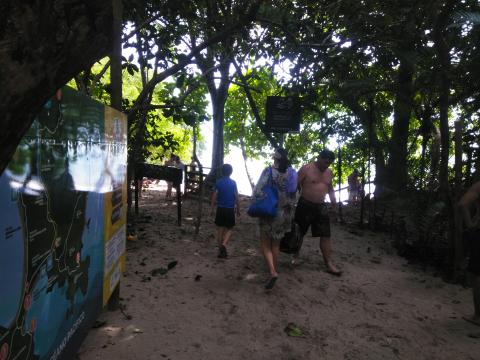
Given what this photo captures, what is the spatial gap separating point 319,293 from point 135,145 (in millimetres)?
4543

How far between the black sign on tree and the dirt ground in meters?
2.17

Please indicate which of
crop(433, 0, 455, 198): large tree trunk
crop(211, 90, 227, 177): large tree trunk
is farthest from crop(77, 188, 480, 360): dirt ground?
crop(211, 90, 227, 177): large tree trunk

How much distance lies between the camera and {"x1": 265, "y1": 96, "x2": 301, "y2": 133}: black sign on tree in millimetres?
7711

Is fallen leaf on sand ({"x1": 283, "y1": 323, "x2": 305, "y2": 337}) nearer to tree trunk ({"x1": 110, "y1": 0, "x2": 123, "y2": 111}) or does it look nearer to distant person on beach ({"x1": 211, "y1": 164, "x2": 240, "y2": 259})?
distant person on beach ({"x1": 211, "y1": 164, "x2": 240, "y2": 259})

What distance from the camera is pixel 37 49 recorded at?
1062mm

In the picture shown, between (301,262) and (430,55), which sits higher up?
(430,55)

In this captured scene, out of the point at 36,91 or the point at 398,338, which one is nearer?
the point at 36,91

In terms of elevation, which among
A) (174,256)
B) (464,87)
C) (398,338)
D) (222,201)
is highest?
(464,87)

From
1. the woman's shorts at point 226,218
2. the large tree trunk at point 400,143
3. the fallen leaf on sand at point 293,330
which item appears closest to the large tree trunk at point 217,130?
the large tree trunk at point 400,143

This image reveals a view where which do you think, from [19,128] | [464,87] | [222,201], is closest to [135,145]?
[222,201]

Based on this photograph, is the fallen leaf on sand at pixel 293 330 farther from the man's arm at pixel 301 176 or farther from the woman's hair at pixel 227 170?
the woman's hair at pixel 227 170

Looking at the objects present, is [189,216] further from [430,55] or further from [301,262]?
[430,55]

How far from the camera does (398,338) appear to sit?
4.41 metres

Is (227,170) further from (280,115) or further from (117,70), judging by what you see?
(117,70)
